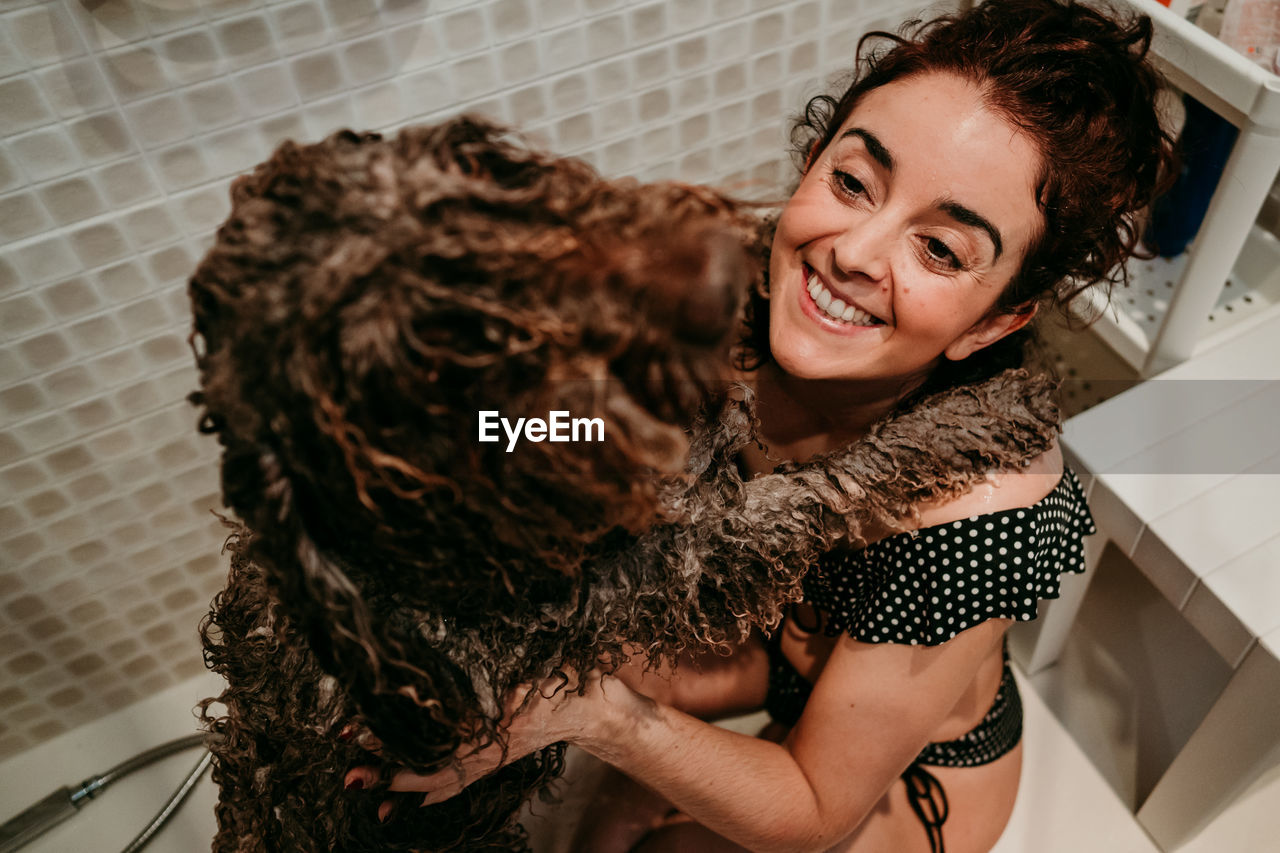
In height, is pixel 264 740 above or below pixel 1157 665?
above

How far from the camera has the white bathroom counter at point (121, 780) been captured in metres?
1.61

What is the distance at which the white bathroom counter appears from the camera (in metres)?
1.61

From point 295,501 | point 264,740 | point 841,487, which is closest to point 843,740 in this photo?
point 841,487

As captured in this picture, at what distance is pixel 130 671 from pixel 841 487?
138 centimetres

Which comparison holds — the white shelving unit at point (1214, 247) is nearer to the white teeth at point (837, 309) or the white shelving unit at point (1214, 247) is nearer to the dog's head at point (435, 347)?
the white teeth at point (837, 309)

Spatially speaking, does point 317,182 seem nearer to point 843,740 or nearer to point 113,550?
point 843,740

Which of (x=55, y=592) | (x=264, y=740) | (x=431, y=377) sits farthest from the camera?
(x=55, y=592)

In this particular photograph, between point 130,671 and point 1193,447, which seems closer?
point 1193,447

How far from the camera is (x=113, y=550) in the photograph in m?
1.53

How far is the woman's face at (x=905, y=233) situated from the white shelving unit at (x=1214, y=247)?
0.37 meters

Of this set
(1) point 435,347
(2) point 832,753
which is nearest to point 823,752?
(2) point 832,753

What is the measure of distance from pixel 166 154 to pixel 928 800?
52.2 inches

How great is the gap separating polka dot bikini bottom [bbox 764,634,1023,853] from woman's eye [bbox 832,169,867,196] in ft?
2.36
